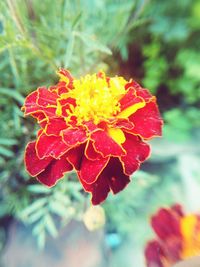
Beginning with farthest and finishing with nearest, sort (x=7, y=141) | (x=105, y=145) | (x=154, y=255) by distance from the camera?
(x=7, y=141), (x=154, y=255), (x=105, y=145)

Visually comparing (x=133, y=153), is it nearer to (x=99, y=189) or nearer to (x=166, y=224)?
(x=99, y=189)

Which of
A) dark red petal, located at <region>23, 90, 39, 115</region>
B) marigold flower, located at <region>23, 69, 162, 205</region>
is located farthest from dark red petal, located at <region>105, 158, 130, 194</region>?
dark red petal, located at <region>23, 90, 39, 115</region>

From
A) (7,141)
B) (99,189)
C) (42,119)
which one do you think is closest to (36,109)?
(42,119)

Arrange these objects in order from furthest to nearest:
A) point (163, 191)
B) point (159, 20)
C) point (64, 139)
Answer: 1. point (159, 20)
2. point (163, 191)
3. point (64, 139)

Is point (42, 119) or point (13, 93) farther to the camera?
point (13, 93)

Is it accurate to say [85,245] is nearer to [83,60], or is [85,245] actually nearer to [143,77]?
[83,60]

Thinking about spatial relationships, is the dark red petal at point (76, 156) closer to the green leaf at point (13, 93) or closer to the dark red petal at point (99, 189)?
the dark red petal at point (99, 189)

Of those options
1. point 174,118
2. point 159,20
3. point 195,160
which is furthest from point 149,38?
point 195,160
